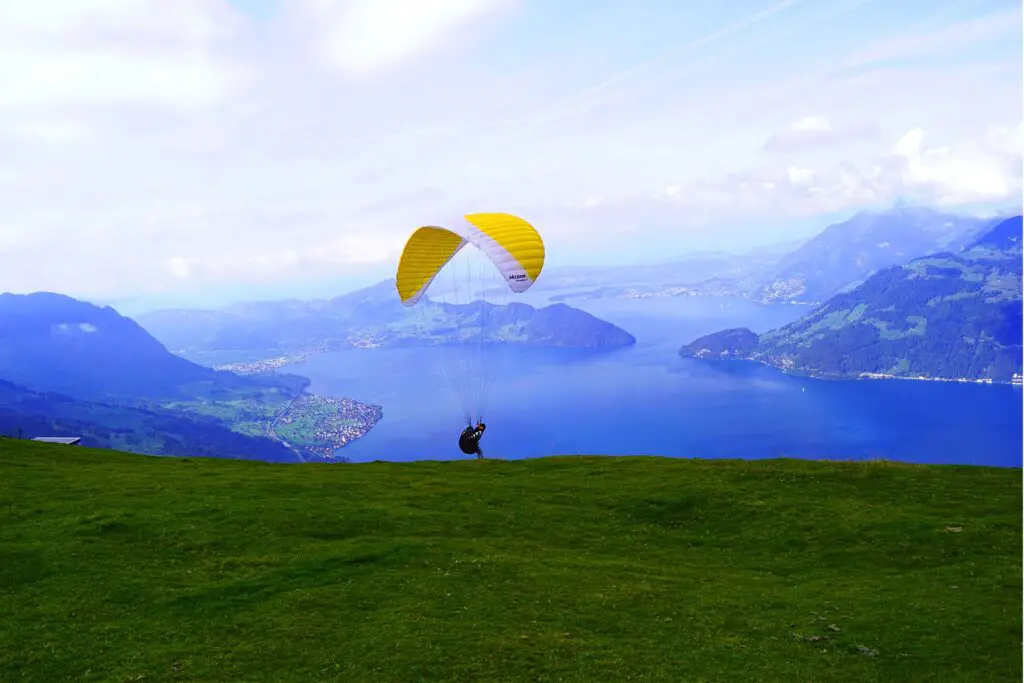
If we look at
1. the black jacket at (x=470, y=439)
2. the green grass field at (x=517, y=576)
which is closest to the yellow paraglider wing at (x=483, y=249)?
the black jacket at (x=470, y=439)

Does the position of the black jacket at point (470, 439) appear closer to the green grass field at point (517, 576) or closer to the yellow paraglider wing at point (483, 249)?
the green grass field at point (517, 576)

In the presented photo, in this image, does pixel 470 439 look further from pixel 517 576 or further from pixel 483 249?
pixel 517 576

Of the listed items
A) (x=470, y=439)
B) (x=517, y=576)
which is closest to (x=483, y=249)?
(x=470, y=439)

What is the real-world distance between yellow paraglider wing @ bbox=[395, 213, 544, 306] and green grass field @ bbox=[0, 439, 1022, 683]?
925cm

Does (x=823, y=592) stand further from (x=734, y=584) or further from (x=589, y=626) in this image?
(x=589, y=626)

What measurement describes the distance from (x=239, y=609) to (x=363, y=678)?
17.6ft

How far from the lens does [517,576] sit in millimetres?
21500

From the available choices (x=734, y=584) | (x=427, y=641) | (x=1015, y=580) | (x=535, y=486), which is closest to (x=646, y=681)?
(x=427, y=641)

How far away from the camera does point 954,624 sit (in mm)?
18125

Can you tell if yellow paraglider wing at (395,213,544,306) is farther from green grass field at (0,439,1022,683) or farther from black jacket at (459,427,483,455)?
green grass field at (0,439,1022,683)

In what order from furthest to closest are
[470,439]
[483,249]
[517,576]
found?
[470,439]
[483,249]
[517,576]

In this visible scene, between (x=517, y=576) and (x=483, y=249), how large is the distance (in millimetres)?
14781

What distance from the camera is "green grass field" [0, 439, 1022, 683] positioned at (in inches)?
649

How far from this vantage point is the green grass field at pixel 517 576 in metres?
16.5
